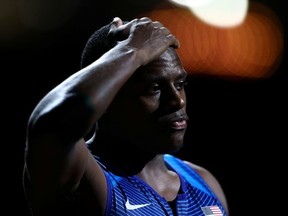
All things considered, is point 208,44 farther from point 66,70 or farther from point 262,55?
point 66,70

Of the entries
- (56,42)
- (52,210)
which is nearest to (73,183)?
(52,210)

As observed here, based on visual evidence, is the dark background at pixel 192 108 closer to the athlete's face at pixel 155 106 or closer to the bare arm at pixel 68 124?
the athlete's face at pixel 155 106

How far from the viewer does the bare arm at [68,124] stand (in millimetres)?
1189

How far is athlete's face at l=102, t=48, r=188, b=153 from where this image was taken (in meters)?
1.59

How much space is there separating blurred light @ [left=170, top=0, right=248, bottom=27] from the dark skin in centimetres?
424

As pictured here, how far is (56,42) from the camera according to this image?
14.6ft

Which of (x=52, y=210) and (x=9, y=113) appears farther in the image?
(x=9, y=113)

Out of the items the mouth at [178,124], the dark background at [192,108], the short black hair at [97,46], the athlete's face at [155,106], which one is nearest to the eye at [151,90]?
the athlete's face at [155,106]

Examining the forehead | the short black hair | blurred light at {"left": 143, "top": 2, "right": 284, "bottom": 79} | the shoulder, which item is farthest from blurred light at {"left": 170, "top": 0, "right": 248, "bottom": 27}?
the forehead

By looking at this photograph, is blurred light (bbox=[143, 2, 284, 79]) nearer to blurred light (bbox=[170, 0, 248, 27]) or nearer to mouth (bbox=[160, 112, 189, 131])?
blurred light (bbox=[170, 0, 248, 27])

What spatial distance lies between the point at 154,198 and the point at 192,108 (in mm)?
2777

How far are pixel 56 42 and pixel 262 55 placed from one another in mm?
3170

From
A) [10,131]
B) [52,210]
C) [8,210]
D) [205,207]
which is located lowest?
[8,210]

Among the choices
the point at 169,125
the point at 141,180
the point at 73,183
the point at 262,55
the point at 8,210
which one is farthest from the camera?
the point at 262,55
